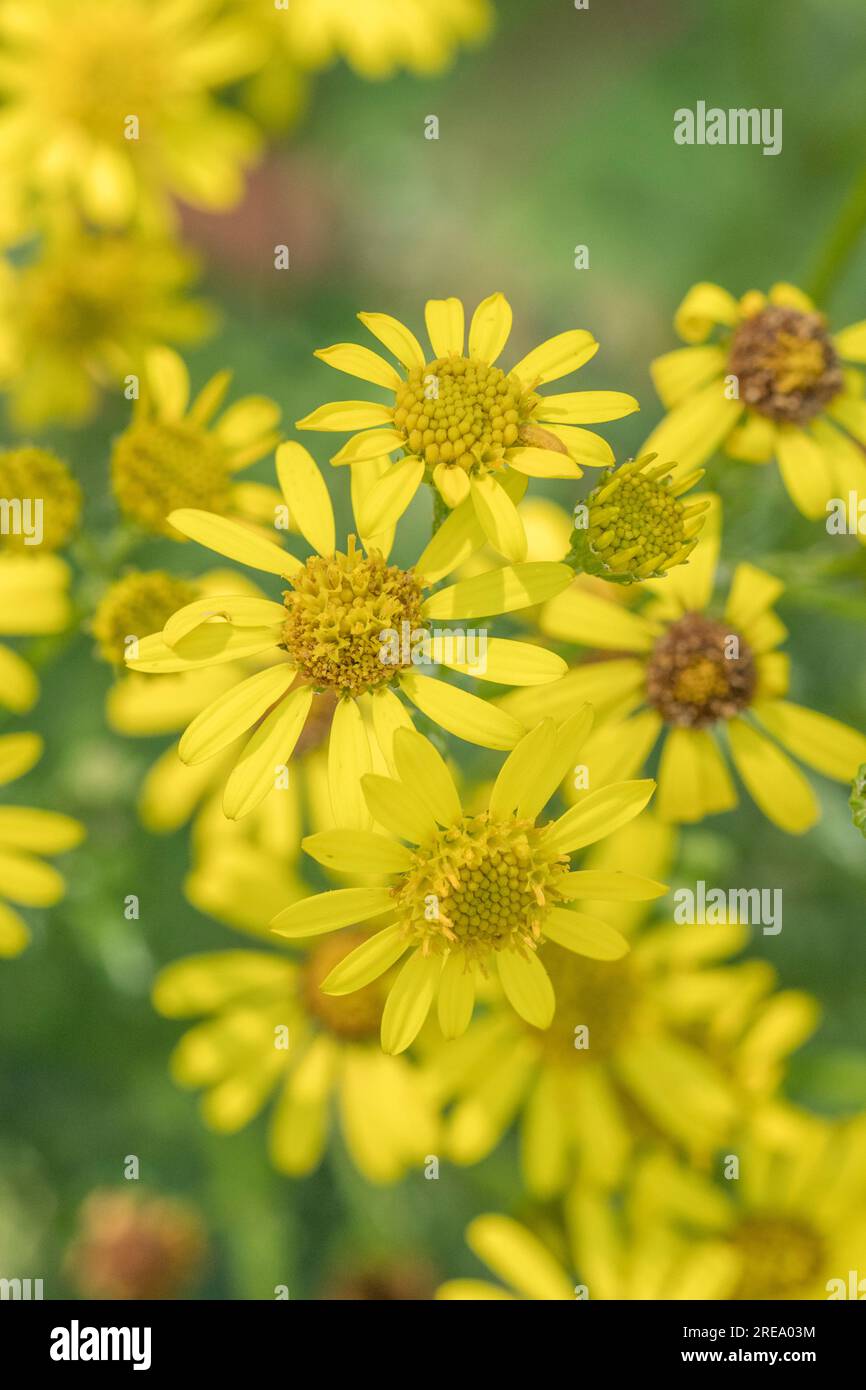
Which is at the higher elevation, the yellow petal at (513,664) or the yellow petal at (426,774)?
the yellow petal at (513,664)

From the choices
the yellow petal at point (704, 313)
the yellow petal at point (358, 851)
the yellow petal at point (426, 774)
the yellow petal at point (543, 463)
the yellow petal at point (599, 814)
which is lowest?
the yellow petal at point (358, 851)

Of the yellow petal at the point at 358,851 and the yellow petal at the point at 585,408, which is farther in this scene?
the yellow petal at the point at 585,408

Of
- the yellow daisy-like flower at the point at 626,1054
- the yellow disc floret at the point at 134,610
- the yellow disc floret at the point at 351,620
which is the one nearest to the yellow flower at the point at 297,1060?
the yellow daisy-like flower at the point at 626,1054

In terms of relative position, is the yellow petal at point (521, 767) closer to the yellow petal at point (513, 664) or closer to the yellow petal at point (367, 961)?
the yellow petal at point (513, 664)

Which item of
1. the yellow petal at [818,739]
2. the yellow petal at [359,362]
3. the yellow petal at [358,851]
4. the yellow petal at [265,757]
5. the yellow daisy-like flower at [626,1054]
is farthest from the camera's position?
the yellow daisy-like flower at [626,1054]

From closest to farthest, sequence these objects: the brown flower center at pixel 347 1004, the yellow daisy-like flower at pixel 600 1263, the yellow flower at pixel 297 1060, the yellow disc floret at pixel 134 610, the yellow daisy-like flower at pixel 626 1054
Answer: the yellow disc floret at pixel 134 610, the yellow daisy-like flower at pixel 600 1263, the yellow daisy-like flower at pixel 626 1054, the yellow flower at pixel 297 1060, the brown flower center at pixel 347 1004

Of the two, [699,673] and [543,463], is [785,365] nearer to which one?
[699,673]
